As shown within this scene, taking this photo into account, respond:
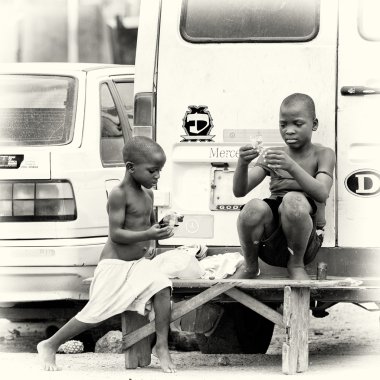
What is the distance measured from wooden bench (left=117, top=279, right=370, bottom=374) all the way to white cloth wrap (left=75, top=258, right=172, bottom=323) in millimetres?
146

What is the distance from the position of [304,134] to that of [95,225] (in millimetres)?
2070

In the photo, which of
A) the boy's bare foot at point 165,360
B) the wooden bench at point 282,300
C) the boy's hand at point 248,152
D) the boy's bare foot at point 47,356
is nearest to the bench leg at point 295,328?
the wooden bench at point 282,300

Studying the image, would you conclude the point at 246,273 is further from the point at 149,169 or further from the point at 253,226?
the point at 149,169

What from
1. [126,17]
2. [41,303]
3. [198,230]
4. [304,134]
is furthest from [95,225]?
[126,17]

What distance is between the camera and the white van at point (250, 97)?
7.29 m

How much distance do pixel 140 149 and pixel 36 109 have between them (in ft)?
6.39

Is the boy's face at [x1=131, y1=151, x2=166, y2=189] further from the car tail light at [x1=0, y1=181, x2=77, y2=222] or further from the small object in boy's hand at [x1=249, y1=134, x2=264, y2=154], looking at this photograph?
the car tail light at [x1=0, y1=181, x2=77, y2=222]

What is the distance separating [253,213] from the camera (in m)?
6.94

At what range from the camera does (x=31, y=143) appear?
858cm

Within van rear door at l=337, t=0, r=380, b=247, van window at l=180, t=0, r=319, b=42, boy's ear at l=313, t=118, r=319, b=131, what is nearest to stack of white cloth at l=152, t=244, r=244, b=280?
van rear door at l=337, t=0, r=380, b=247

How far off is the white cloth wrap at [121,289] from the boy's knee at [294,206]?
30.5 inches

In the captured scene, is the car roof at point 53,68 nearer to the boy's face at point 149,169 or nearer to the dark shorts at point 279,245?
the boy's face at point 149,169

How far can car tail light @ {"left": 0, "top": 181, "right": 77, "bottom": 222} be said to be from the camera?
27.7 feet

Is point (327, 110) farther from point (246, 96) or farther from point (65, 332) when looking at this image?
point (65, 332)
